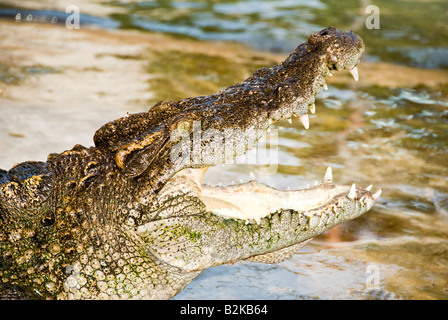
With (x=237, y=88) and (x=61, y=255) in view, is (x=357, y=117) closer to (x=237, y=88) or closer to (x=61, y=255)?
(x=237, y=88)

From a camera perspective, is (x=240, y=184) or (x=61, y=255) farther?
(x=240, y=184)

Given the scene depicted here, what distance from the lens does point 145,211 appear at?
3.30 m

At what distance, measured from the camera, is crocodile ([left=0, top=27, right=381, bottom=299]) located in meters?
3.31

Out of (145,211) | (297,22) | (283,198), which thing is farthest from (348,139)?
(297,22)

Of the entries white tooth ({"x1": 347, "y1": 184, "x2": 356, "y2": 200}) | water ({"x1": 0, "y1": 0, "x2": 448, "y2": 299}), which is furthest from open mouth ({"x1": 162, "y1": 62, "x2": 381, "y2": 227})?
water ({"x1": 0, "y1": 0, "x2": 448, "y2": 299})

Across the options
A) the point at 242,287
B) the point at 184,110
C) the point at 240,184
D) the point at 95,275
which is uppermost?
the point at 184,110

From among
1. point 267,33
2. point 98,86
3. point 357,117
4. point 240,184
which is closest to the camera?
point 240,184

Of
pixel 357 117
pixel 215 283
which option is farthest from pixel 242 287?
pixel 357 117

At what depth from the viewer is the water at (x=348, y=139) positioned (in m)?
4.09

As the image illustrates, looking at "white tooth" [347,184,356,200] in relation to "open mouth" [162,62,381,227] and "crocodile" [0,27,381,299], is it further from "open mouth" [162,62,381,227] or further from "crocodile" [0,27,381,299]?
"crocodile" [0,27,381,299]

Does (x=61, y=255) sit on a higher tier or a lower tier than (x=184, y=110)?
lower

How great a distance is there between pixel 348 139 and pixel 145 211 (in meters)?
3.69

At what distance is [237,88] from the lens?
358 centimetres

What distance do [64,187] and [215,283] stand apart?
121cm
